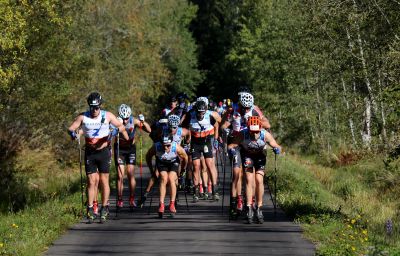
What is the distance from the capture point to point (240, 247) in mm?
13422

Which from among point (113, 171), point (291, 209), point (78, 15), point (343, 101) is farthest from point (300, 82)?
point (291, 209)

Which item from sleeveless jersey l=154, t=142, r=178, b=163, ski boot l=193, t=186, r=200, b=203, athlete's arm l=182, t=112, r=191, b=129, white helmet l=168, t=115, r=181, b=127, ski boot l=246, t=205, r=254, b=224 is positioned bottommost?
ski boot l=246, t=205, r=254, b=224

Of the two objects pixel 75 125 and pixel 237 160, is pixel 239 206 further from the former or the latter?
pixel 75 125

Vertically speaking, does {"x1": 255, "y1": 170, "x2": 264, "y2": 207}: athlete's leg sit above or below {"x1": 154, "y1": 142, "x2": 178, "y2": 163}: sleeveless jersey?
below

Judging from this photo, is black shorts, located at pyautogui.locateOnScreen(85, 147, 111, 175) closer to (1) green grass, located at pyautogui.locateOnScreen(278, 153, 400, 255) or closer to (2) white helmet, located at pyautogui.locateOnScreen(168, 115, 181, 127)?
(2) white helmet, located at pyautogui.locateOnScreen(168, 115, 181, 127)

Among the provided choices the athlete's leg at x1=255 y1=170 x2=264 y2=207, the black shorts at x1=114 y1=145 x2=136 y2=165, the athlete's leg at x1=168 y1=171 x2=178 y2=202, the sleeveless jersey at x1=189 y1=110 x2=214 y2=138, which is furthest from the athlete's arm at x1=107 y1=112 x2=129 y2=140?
the sleeveless jersey at x1=189 y1=110 x2=214 y2=138

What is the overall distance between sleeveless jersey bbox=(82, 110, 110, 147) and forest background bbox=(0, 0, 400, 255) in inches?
58.8

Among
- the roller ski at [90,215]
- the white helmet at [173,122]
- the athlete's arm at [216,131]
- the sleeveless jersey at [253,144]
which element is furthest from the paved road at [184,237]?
the athlete's arm at [216,131]

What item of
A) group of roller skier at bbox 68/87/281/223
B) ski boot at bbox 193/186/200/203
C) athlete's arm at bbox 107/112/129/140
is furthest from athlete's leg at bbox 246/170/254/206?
ski boot at bbox 193/186/200/203

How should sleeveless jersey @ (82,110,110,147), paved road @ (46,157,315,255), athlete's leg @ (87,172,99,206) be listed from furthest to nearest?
athlete's leg @ (87,172,99,206) < sleeveless jersey @ (82,110,110,147) < paved road @ (46,157,315,255)

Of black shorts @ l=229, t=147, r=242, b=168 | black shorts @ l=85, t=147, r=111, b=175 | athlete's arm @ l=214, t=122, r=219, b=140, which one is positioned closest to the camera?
black shorts @ l=85, t=147, r=111, b=175

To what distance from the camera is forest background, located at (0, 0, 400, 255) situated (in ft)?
68.2

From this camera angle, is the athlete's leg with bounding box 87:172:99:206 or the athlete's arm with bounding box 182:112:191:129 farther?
the athlete's arm with bounding box 182:112:191:129

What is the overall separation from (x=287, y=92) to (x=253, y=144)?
2763 centimetres
